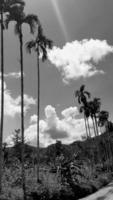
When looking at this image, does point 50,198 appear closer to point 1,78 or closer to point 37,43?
point 1,78

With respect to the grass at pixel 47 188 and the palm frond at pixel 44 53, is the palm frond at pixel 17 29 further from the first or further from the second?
the grass at pixel 47 188

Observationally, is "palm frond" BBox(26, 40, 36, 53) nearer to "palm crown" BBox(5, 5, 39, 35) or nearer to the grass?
"palm crown" BBox(5, 5, 39, 35)

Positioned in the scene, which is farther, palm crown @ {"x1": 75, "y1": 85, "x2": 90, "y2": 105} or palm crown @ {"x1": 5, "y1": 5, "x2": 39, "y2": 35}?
palm crown @ {"x1": 75, "y1": 85, "x2": 90, "y2": 105}

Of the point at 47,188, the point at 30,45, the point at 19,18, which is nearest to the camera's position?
the point at 47,188

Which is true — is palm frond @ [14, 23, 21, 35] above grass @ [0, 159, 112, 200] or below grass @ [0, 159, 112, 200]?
above

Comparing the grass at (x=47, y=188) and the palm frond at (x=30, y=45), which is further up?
the palm frond at (x=30, y=45)

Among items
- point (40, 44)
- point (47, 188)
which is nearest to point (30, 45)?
point (40, 44)

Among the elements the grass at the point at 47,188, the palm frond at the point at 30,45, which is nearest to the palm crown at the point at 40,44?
the palm frond at the point at 30,45

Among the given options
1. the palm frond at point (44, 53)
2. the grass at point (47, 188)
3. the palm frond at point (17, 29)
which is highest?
the palm frond at point (44, 53)

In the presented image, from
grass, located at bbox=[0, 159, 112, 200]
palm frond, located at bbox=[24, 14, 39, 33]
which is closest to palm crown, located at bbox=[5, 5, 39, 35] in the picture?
palm frond, located at bbox=[24, 14, 39, 33]

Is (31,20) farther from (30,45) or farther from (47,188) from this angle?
(47,188)

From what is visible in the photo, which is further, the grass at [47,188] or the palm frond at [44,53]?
the palm frond at [44,53]

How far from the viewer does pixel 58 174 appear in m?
28.2

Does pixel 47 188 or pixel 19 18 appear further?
pixel 19 18
